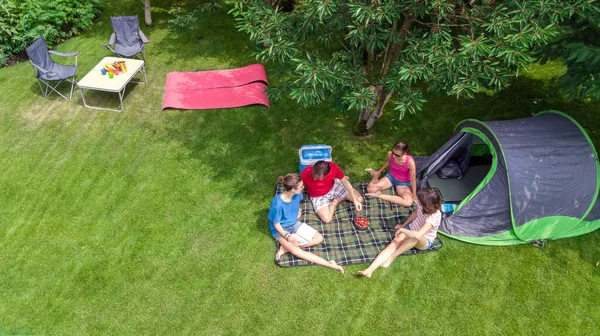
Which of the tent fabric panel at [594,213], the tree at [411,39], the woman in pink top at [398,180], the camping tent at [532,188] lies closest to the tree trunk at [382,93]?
the tree at [411,39]

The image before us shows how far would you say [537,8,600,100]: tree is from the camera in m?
5.57

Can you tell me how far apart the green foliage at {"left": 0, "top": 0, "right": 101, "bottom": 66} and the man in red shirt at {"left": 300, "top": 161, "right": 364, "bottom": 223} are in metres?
7.78

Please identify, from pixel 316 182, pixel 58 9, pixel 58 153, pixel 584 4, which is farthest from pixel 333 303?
pixel 58 9

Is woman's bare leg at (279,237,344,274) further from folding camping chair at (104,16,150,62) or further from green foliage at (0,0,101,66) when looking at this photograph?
green foliage at (0,0,101,66)

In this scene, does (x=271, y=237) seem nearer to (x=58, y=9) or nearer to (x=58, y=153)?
(x=58, y=153)

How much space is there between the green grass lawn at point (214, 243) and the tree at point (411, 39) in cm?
194

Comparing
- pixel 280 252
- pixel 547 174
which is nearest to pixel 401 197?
pixel 547 174

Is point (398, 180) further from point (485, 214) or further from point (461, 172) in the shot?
point (485, 214)

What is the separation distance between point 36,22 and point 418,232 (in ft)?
32.7

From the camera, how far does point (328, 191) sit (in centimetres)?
650

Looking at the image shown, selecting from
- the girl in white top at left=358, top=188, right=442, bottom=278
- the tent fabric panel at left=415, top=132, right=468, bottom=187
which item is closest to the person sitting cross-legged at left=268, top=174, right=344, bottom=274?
the girl in white top at left=358, top=188, right=442, bottom=278

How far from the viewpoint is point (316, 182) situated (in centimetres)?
632

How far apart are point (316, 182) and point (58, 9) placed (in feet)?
28.0

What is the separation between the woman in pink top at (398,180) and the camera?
644cm
